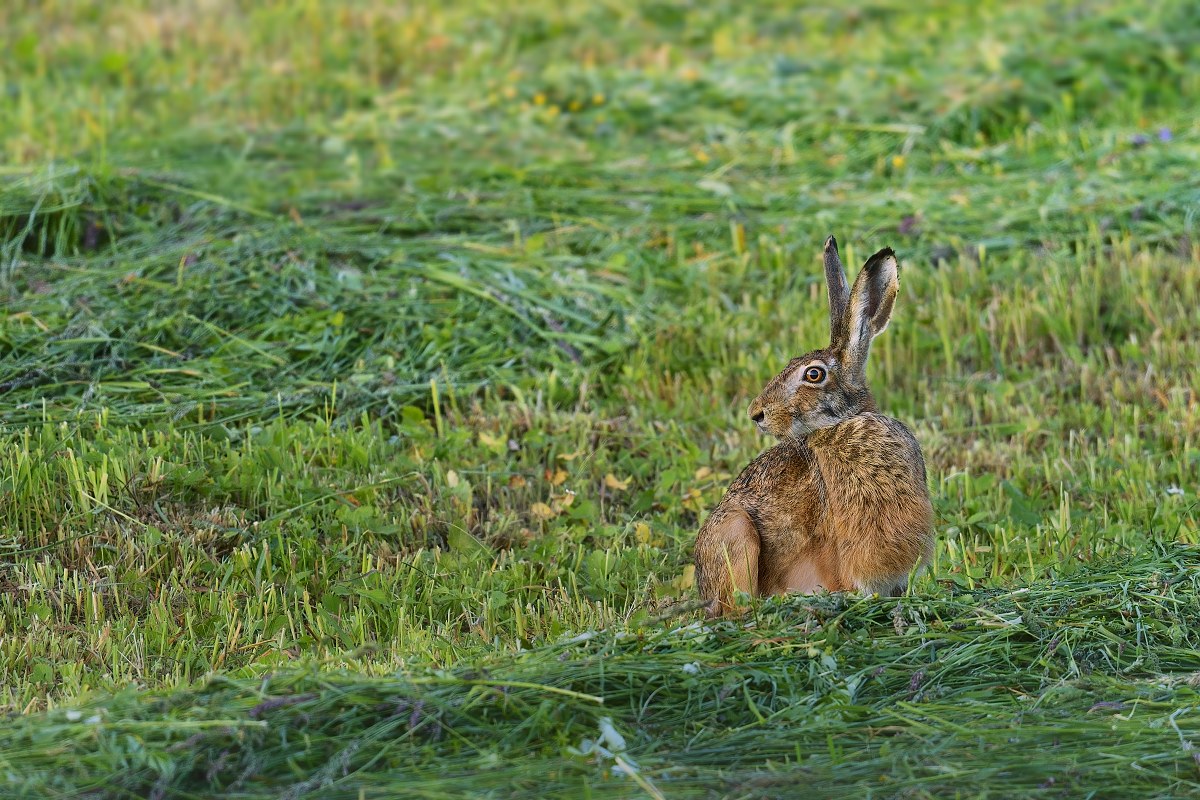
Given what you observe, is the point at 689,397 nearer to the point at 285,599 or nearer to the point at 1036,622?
the point at 285,599

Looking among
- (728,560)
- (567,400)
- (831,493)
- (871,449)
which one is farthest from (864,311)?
(567,400)

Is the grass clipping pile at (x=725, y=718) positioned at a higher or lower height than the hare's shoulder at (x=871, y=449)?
lower

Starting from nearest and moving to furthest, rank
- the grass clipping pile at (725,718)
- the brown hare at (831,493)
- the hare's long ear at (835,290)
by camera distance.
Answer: the grass clipping pile at (725,718) → the brown hare at (831,493) → the hare's long ear at (835,290)

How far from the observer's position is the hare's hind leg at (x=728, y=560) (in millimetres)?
5480

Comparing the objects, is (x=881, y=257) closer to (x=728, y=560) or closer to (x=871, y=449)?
(x=871, y=449)

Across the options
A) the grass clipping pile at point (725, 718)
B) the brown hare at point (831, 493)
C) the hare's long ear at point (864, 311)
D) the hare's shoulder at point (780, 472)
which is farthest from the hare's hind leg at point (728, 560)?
the hare's long ear at point (864, 311)

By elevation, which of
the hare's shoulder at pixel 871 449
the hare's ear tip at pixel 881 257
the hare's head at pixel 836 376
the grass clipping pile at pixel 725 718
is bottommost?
the grass clipping pile at pixel 725 718

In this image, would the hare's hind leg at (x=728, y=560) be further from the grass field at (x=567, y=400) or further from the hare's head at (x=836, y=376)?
the hare's head at (x=836, y=376)

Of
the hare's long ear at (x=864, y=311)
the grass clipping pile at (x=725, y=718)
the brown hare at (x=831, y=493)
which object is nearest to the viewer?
the grass clipping pile at (x=725, y=718)

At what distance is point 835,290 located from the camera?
5.84 meters

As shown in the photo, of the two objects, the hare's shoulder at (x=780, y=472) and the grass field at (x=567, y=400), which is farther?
the hare's shoulder at (x=780, y=472)

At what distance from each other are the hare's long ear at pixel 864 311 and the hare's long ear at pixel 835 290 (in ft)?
0.21

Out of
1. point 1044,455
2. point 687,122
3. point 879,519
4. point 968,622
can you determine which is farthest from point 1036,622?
point 687,122

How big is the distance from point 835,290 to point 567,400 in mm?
2311
